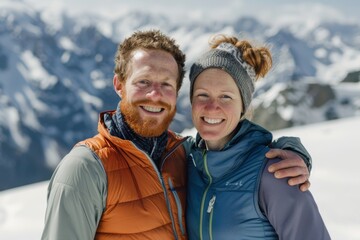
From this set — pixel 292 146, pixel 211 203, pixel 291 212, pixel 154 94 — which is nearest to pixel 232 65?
pixel 154 94

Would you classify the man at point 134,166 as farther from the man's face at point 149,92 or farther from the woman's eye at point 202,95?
the woman's eye at point 202,95

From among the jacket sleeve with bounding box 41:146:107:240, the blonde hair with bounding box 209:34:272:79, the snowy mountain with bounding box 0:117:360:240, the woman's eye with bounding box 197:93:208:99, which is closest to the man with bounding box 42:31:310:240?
the jacket sleeve with bounding box 41:146:107:240

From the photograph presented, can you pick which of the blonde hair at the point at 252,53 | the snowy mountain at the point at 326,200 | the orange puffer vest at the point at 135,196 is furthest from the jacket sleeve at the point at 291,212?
the snowy mountain at the point at 326,200

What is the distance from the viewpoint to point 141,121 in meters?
3.72

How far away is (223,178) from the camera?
356 centimetres

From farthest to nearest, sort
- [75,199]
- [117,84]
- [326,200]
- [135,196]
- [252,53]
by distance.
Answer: [326,200] → [117,84] → [252,53] → [135,196] → [75,199]

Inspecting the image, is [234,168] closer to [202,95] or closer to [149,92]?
[202,95]

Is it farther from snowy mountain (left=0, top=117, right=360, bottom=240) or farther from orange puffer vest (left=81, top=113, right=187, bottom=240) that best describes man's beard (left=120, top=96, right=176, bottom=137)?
snowy mountain (left=0, top=117, right=360, bottom=240)

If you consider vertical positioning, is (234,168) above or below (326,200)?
above

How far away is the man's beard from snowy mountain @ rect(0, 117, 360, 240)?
434 centimetres

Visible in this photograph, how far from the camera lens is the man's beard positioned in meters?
3.72

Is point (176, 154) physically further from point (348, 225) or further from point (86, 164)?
point (348, 225)

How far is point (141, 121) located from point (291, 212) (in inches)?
53.9

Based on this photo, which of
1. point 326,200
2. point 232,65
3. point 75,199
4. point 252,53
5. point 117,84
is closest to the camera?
point 75,199
